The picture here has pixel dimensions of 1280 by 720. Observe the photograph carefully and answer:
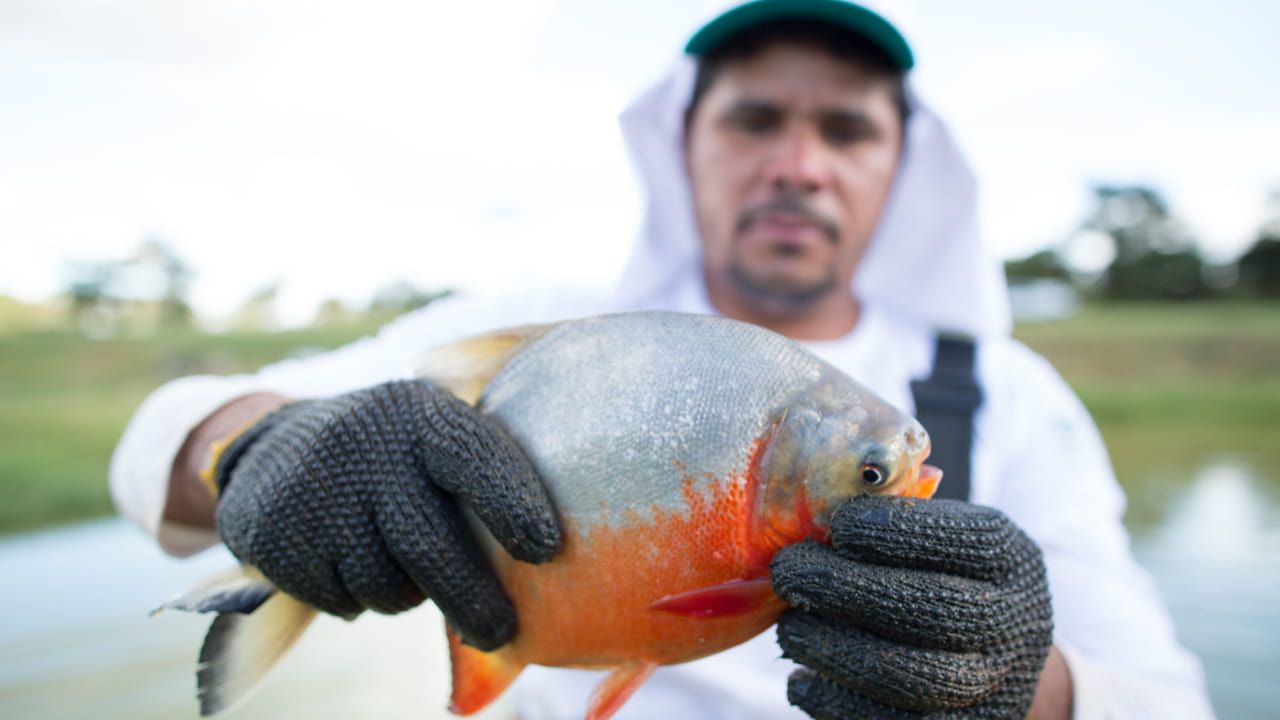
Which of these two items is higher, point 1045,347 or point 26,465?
point 26,465

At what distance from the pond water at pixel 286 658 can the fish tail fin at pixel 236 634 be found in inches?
72.5

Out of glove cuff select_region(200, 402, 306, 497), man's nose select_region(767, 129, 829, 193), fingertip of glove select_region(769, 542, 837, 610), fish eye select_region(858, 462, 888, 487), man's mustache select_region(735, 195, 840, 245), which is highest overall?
man's nose select_region(767, 129, 829, 193)

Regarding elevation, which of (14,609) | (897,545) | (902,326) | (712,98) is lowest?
(14,609)

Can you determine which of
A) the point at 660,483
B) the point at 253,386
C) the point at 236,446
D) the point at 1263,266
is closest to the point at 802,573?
the point at 660,483

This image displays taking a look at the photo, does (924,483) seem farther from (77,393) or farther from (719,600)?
(77,393)

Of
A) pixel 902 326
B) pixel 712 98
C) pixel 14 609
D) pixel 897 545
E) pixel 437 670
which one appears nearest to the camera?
pixel 897 545

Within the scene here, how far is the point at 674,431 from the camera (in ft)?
4.11

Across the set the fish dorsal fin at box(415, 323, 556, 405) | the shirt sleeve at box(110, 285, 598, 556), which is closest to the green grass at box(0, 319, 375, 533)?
the shirt sleeve at box(110, 285, 598, 556)

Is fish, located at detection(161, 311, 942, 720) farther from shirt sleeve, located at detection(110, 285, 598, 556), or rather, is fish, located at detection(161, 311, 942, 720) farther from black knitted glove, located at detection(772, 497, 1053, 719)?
shirt sleeve, located at detection(110, 285, 598, 556)

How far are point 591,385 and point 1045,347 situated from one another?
1987cm

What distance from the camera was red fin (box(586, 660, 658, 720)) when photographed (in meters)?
1.30

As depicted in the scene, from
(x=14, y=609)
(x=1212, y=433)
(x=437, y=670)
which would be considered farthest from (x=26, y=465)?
(x=1212, y=433)

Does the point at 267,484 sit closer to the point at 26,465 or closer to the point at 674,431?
the point at 674,431

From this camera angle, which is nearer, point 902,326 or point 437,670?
point 902,326
